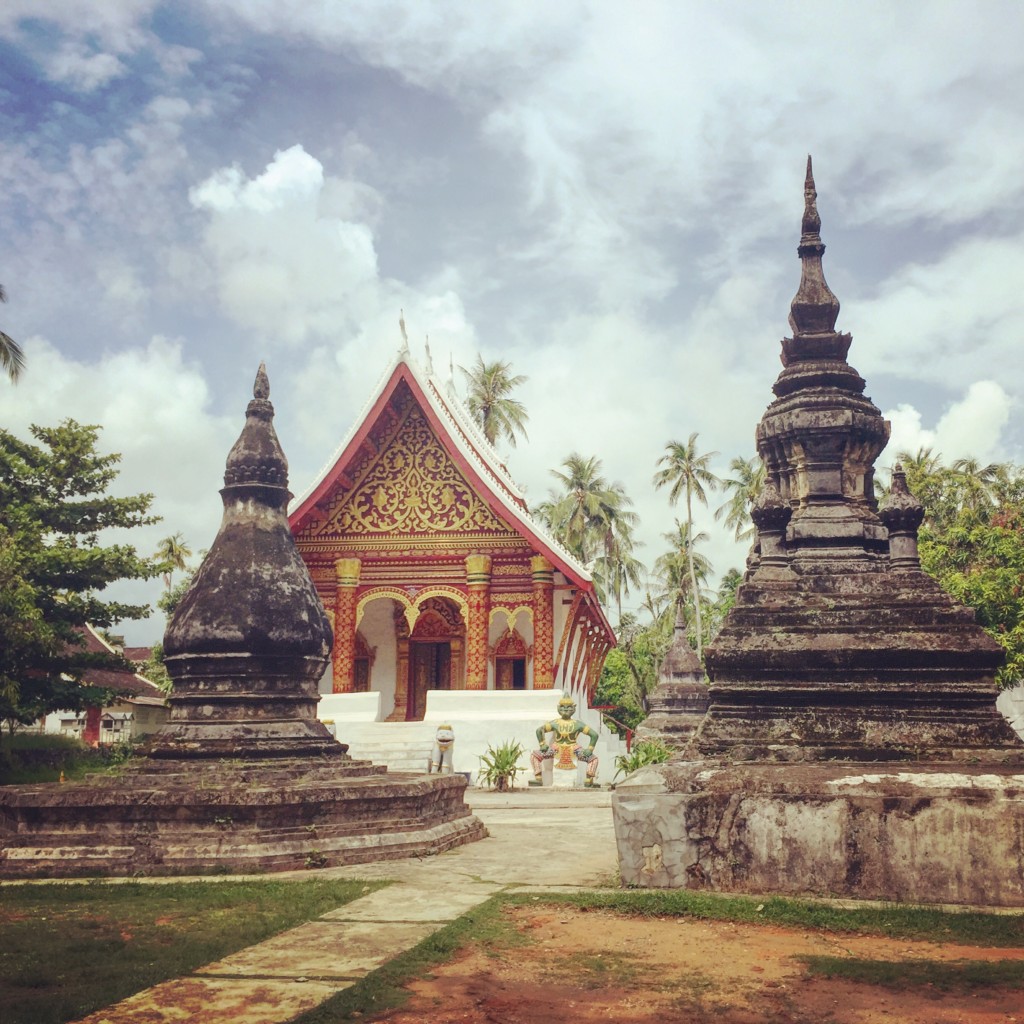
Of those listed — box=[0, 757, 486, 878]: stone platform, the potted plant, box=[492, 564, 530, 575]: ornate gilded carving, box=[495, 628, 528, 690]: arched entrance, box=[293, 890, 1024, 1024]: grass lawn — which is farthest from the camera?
box=[495, 628, 528, 690]: arched entrance

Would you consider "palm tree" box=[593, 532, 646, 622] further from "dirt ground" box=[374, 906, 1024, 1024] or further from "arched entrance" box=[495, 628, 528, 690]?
"dirt ground" box=[374, 906, 1024, 1024]

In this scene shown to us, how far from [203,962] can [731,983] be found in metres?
1.95

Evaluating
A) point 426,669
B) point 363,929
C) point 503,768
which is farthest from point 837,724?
point 426,669

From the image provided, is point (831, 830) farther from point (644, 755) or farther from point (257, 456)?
point (644, 755)

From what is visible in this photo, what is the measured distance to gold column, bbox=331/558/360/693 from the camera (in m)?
18.7

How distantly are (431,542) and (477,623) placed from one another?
1.87 m

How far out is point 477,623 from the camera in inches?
723

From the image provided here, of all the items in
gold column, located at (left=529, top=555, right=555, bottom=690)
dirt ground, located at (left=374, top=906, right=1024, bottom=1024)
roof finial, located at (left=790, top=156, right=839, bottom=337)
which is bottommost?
dirt ground, located at (left=374, top=906, right=1024, bottom=1024)

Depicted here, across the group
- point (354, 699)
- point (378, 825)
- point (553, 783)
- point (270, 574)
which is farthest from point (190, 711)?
point (354, 699)

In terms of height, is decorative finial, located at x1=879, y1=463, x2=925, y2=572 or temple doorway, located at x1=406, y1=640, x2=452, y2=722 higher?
decorative finial, located at x1=879, y1=463, x2=925, y2=572

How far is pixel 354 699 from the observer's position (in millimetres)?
18484

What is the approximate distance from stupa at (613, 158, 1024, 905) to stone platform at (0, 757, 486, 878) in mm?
2245

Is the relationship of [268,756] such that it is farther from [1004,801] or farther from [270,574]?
[1004,801]

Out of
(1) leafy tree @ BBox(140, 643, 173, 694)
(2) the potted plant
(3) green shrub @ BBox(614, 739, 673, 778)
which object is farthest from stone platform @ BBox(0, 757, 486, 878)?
(1) leafy tree @ BBox(140, 643, 173, 694)
